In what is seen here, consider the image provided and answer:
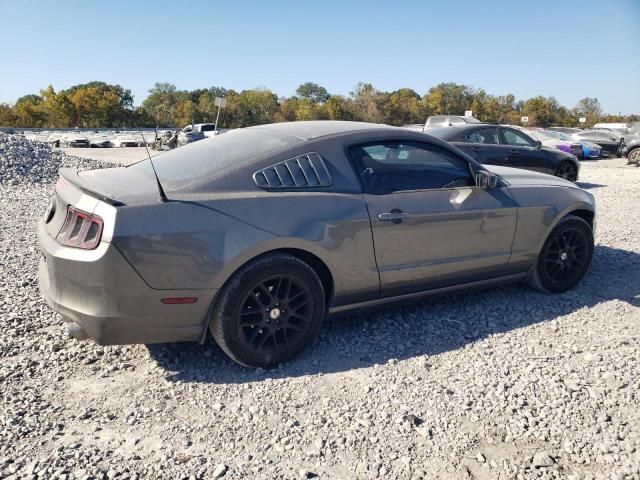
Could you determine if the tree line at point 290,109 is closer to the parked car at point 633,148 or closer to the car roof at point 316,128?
the parked car at point 633,148

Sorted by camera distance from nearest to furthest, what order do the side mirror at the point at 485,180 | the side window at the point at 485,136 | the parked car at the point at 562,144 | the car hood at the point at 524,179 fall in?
the side mirror at the point at 485,180 → the car hood at the point at 524,179 → the side window at the point at 485,136 → the parked car at the point at 562,144

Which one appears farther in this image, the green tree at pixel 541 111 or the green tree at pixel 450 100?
the green tree at pixel 450 100

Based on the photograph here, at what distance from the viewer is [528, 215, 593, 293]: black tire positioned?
14.6 feet

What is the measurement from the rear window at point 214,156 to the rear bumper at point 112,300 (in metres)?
0.60

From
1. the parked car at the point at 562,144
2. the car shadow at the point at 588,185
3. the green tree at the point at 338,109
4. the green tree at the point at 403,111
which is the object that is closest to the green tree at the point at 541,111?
the green tree at the point at 403,111

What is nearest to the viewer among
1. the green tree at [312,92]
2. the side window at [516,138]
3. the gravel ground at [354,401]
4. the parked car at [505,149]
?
the gravel ground at [354,401]

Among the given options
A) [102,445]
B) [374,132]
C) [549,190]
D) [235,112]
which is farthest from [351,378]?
[235,112]

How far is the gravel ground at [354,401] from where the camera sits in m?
2.38

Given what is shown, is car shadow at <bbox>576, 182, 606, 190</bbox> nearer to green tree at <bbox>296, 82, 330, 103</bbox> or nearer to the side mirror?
the side mirror

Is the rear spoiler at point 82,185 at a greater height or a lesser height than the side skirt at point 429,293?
greater

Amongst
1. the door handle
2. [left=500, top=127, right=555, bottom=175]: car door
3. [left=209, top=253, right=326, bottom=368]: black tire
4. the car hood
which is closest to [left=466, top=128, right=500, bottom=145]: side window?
[left=500, top=127, right=555, bottom=175]: car door

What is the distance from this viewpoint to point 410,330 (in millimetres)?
3785

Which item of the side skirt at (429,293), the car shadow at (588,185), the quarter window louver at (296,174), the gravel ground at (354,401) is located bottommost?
the gravel ground at (354,401)

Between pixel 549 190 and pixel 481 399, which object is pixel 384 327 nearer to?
pixel 481 399
